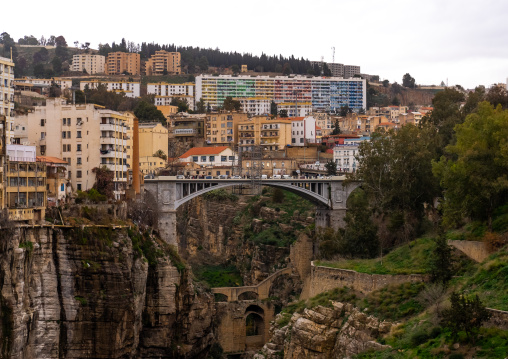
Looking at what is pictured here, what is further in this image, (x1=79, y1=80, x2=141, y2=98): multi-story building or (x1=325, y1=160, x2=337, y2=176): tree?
(x1=79, y1=80, x2=141, y2=98): multi-story building

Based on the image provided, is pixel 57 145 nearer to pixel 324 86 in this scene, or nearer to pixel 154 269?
pixel 154 269

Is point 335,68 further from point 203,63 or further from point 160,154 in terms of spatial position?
point 160,154

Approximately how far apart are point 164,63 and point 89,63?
14.4m

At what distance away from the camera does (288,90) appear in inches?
6211

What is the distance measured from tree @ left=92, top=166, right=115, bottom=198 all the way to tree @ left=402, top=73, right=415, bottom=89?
133 m

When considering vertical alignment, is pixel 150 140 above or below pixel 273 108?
below

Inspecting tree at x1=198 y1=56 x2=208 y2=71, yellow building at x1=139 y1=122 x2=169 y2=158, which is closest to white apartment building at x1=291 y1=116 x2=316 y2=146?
yellow building at x1=139 y1=122 x2=169 y2=158

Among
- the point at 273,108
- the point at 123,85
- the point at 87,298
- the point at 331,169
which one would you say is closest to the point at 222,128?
the point at 331,169

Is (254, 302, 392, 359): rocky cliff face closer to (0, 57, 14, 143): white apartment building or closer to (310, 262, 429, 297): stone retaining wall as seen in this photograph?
(310, 262, 429, 297): stone retaining wall

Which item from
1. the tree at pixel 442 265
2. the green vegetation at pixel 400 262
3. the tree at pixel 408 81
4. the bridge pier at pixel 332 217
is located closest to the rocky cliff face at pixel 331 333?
the tree at pixel 442 265

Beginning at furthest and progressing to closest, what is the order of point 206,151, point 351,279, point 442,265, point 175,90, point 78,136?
point 175,90 < point 206,151 < point 78,136 < point 351,279 < point 442,265

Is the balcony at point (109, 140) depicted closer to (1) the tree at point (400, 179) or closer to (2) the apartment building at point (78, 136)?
(2) the apartment building at point (78, 136)

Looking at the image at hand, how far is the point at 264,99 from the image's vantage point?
14525 centimetres

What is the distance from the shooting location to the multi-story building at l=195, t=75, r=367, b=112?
151 metres
